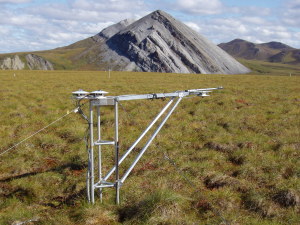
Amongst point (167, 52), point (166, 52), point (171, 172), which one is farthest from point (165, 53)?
point (171, 172)

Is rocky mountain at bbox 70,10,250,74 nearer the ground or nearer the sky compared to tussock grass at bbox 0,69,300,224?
nearer the sky

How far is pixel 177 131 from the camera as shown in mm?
15961

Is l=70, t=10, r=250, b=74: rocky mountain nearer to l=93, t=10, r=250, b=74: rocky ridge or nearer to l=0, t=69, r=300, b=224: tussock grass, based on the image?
l=93, t=10, r=250, b=74: rocky ridge

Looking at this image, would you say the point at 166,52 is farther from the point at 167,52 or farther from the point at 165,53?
the point at 165,53

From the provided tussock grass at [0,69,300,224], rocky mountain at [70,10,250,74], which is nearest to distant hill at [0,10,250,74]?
rocky mountain at [70,10,250,74]

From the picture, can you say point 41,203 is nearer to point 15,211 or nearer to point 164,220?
point 15,211

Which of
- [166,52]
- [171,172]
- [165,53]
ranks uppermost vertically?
[166,52]

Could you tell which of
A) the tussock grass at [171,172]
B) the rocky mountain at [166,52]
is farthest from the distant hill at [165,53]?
the tussock grass at [171,172]

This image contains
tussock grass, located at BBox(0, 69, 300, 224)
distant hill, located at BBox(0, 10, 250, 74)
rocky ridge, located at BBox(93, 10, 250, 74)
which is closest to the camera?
tussock grass, located at BBox(0, 69, 300, 224)

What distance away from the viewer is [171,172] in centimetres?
1049

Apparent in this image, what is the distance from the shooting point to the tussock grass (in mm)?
7738

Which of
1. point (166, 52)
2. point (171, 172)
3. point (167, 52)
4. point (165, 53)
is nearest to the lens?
point (171, 172)

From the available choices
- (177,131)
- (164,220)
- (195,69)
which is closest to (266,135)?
(177,131)

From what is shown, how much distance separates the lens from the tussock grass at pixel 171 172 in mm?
7738
